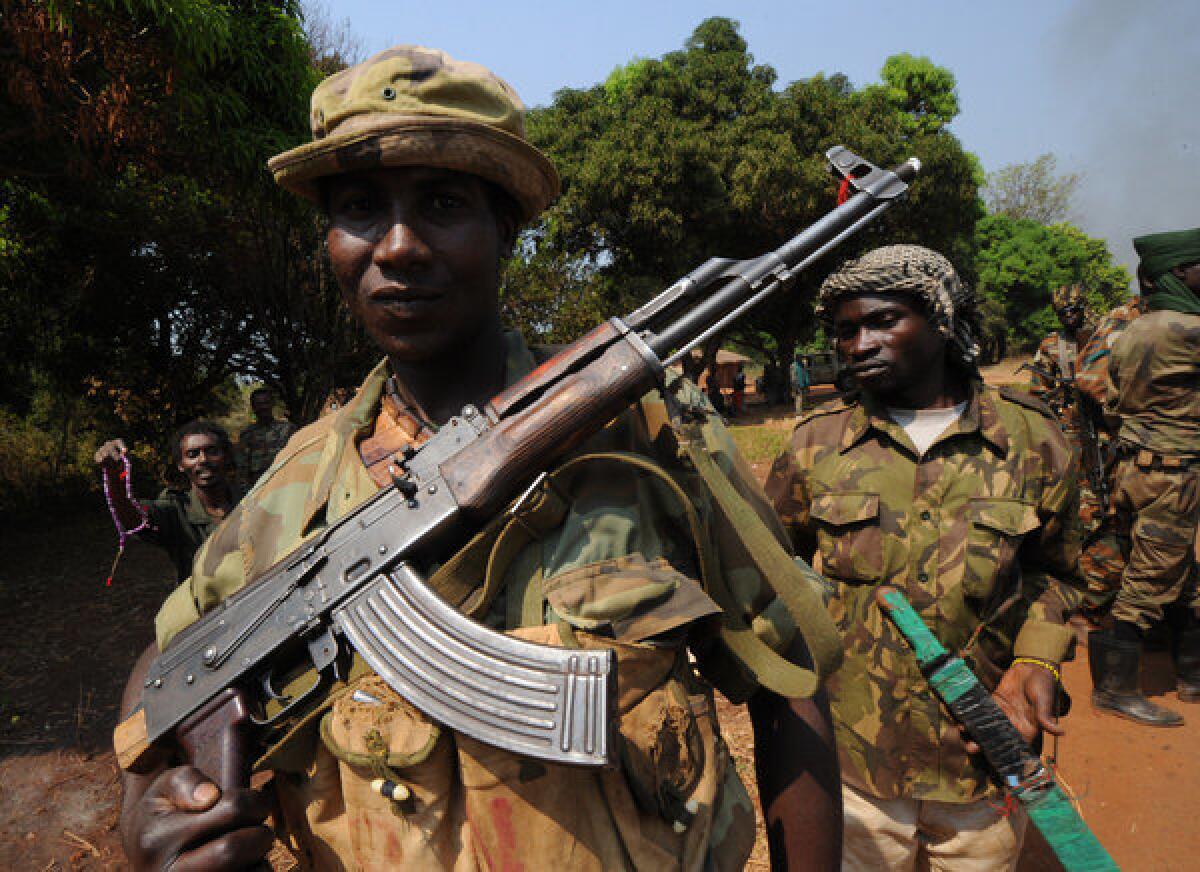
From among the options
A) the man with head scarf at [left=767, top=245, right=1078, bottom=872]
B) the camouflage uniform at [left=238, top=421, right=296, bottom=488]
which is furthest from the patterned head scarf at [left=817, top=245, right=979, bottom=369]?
the camouflage uniform at [left=238, top=421, right=296, bottom=488]

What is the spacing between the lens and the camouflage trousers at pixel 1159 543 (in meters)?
4.37

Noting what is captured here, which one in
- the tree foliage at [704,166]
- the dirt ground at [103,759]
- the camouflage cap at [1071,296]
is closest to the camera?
the dirt ground at [103,759]

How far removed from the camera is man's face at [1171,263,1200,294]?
417 centimetres

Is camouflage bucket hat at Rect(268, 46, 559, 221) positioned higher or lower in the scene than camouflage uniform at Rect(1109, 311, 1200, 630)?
higher

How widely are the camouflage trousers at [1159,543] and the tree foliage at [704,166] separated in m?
13.9

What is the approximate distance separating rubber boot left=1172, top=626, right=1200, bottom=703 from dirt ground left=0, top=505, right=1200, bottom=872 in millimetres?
101

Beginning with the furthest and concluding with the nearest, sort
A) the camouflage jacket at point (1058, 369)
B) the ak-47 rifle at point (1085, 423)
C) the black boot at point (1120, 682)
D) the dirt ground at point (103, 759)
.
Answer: the camouflage jacket at point (1058, 369), the ak-47 rifle at point (1085, 423), the black boot at point (1120, 682), the dirt ground at point (103, 759)

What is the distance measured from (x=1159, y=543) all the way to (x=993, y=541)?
3.29m

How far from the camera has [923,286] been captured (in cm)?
229

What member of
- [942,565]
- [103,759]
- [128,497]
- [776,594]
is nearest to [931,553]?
[942,565]

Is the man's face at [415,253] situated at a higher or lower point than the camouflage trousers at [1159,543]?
higher

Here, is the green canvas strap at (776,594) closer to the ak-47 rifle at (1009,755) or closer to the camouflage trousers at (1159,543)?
the ak-47 rifle at (1009,755)

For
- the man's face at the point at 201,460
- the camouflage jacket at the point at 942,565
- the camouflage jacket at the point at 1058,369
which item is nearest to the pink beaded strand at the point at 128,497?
the man's face at the point at 201,460

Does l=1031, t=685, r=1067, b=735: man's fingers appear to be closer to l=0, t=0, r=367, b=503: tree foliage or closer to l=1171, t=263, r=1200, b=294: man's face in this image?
l=1171, t=263, r=1200, b=294: man's face
